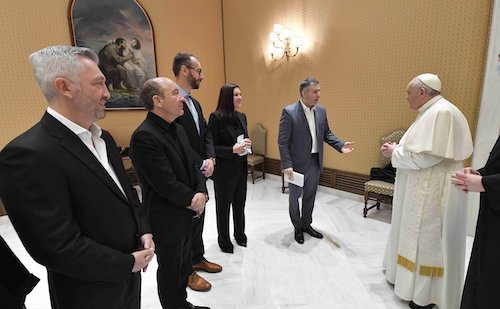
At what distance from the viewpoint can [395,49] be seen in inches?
156

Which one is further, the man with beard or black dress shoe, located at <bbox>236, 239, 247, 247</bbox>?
the man with beard

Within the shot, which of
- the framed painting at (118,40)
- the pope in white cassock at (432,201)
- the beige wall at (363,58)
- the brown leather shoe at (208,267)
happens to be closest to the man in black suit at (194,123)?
the brown leather shoe at (208,267)

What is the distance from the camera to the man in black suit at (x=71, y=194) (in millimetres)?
936

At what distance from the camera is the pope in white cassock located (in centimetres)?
199

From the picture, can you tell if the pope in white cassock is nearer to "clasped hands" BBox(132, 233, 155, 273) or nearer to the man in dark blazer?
the man in dark blazer

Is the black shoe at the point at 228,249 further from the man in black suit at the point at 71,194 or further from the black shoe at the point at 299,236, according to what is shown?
the man in black suit at the point at 71,194

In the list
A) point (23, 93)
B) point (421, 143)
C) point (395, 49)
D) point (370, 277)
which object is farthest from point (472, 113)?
point (23, 93)

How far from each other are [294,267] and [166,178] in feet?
6.00

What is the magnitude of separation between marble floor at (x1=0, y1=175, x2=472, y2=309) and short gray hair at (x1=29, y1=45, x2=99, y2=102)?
2.05 meters

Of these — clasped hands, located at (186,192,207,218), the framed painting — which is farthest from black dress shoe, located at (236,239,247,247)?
the framed painting

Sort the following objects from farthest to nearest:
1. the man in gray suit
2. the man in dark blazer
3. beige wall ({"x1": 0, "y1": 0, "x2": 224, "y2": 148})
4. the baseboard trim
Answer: the baseboard trim, beige wall ({"x1": 0, "y1": 0, "x2": 224, "y2": 148}), the man in gray suit, the man in dark blazer

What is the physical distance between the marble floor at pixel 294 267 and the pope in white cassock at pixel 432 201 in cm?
33

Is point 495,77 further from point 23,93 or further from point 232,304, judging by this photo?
point 23,93

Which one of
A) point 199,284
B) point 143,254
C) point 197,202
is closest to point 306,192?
point 199,284
